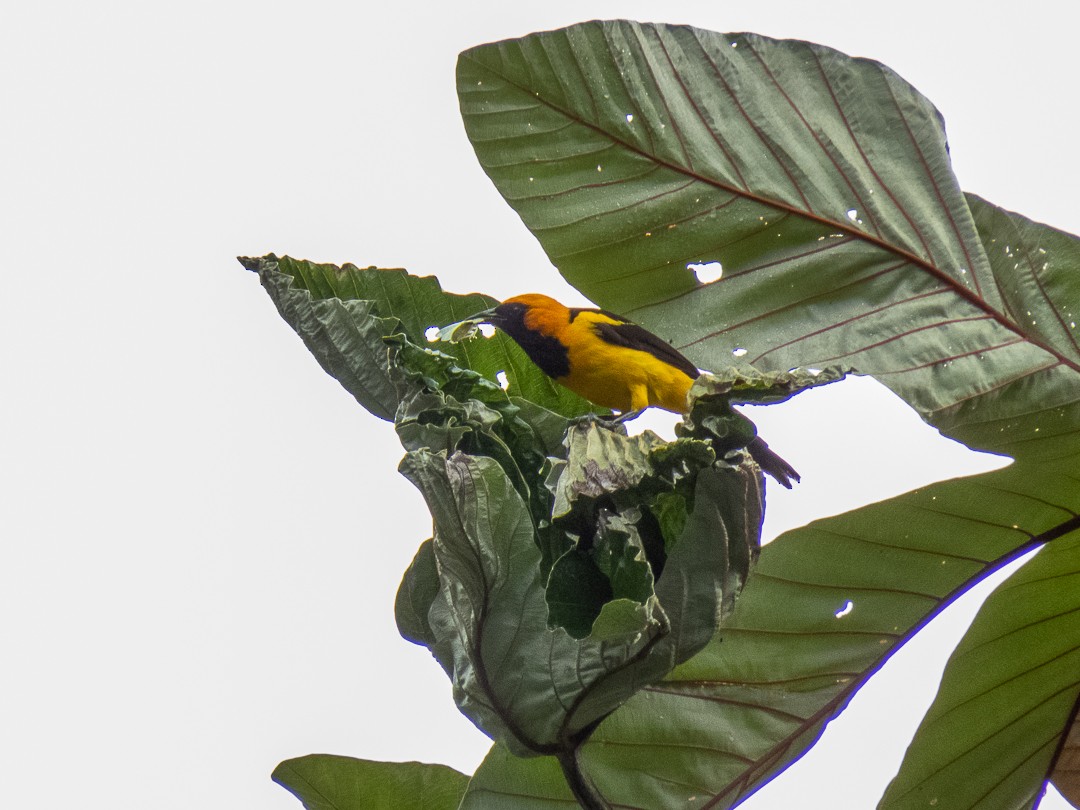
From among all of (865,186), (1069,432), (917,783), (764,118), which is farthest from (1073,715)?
(764,118)

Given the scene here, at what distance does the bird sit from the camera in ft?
8.39

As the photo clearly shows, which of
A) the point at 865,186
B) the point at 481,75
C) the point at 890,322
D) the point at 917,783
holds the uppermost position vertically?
the point at 481,75

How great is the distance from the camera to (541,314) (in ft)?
A: 8.66

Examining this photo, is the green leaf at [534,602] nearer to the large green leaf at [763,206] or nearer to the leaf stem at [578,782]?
the leaf stem at [578,782]

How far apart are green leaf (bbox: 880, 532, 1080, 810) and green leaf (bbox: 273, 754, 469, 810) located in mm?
719

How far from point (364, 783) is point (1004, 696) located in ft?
3.37

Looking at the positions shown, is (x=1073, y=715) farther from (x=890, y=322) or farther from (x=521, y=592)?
(x=521, y=592)

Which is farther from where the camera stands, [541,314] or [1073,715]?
[541,314]

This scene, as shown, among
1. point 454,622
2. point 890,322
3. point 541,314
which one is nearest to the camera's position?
point 454,622

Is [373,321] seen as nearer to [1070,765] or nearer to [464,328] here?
[464,328]

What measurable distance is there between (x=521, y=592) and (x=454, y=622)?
3.7 inches

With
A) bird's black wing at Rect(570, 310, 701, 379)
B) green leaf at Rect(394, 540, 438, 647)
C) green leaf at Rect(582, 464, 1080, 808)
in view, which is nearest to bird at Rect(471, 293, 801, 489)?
bird's black wing at Rect(570, 310, 701, 379)

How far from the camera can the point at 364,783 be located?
1.86 m

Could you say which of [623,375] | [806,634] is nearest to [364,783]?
[806,634]
